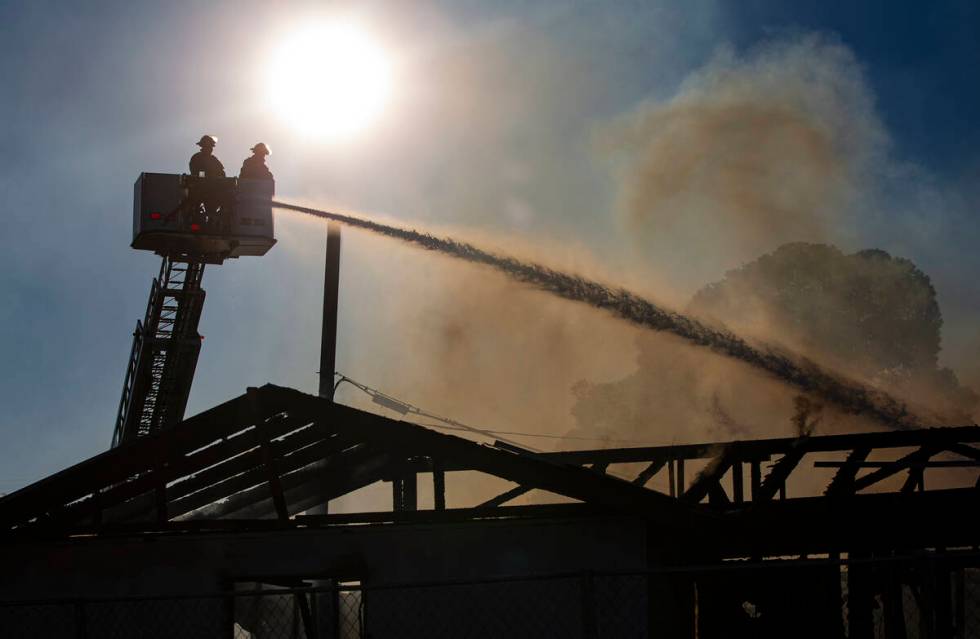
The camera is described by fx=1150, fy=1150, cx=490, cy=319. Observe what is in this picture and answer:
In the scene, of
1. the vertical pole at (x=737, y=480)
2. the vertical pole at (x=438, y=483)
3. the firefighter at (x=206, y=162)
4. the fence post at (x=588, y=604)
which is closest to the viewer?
the fence post at (x=588, y=604)

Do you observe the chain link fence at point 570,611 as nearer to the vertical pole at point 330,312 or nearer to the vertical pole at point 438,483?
the vertical pole at point 438,483

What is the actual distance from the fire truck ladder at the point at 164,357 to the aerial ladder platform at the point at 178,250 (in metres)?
0.02

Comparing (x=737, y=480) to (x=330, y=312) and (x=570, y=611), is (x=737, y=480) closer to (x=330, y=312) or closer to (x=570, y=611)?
(x=570, y=611)

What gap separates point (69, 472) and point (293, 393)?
9.18ft

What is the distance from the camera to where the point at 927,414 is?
6262 cm

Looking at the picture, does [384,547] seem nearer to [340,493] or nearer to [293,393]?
[293,393]

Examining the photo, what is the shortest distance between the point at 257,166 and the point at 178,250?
7.85ft

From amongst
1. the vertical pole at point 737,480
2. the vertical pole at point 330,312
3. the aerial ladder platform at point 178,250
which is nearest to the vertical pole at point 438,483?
the vertical pole at point 737,480

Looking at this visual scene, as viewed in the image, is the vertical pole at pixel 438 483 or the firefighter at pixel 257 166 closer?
the vertical pole at pixel 438 483

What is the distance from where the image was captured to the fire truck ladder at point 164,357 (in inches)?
947

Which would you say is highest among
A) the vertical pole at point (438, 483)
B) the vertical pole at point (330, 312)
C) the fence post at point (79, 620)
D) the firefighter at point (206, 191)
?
the firefighter at point (206, 191)

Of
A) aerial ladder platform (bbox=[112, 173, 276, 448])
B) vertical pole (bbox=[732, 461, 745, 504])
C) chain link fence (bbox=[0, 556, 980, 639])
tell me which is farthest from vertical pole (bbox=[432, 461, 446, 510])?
aerial ladder platform (bbox=[112, 173, 276, 448])

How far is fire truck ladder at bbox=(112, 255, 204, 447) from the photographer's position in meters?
24.1

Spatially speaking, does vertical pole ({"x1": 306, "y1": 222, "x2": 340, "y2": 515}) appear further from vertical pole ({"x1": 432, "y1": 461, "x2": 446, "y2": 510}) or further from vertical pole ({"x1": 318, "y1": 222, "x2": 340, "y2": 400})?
vertical pole ({"x1": 432, "y1": 461, "x2": 446, "y2": 510})
